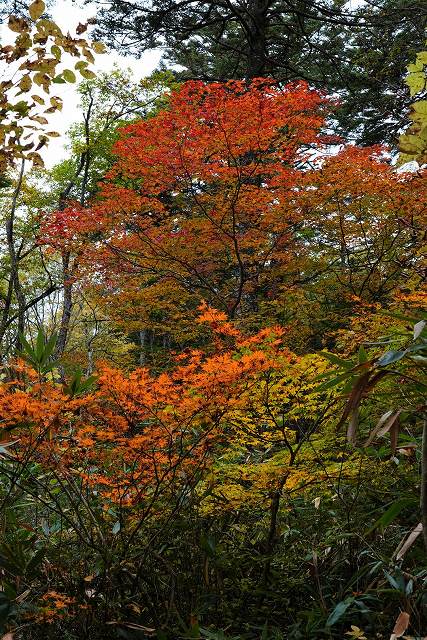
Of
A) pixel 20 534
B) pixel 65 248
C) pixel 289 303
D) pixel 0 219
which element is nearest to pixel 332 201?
pixel 289 303

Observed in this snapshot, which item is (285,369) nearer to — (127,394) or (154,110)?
(127,394)

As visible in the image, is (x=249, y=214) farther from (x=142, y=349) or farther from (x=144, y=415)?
(x=142, y=349)

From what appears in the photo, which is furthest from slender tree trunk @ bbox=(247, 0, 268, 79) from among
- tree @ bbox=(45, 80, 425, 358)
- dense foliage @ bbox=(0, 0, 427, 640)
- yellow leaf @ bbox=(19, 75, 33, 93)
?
yellow leaf @ bbox=(19, 75, 33, 93)

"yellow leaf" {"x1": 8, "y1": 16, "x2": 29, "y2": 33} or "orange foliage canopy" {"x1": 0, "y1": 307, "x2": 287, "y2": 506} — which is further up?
"yellow leaf" {"x1": 8, "y1": 16, "x2": 29, "y2": 33}

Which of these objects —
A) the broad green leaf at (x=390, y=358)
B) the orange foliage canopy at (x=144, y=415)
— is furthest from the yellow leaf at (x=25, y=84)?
the broad green leaf at (x=390, y=358)

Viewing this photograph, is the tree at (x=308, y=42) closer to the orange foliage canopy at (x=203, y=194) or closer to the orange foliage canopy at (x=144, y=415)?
the orange foliage canopy at (x=203, y=194)

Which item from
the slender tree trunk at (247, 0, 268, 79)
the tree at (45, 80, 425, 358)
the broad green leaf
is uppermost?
the slender tree trunk at (247, 0, 268, 79)

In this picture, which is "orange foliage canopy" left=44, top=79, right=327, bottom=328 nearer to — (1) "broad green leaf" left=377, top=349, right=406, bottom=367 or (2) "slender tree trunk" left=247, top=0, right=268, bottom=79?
(2) "slender tree trunk" left=247, top=0, right=268, bottom=79

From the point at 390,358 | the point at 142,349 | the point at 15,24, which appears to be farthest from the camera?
the point at 142,349

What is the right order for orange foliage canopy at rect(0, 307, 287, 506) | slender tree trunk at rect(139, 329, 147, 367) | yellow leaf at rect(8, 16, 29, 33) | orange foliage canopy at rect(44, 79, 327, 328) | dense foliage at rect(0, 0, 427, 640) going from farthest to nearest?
1. slender tree trunk at rect(139, 329, 147, 367)
2. orange foliage canopy at rect(44, 79, 327, 328)
3. orange foliage canopy at rect(0, 307, 287, 506)
4. dense foliage at rect(0, 0, 427, 640)
5. yellow leaf at rect(8, 16, 29, 33)

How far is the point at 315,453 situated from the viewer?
347 cm

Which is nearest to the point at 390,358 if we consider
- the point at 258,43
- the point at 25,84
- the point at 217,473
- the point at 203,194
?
the point at 25,84

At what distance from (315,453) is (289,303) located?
465 cm

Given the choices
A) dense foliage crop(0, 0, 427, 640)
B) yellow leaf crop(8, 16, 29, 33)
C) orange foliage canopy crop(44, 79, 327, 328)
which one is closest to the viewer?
yellow leaf crop(8, 16, 29, 33)
